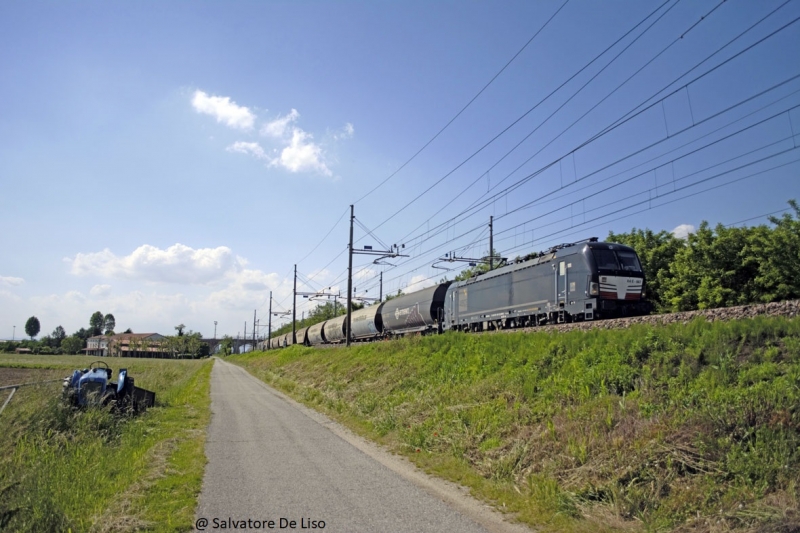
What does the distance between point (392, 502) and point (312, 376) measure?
81.4 ft

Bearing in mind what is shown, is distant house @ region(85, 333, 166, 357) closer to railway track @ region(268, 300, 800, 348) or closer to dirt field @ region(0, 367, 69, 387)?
dirt field @ region(0, 367, 69, 387)

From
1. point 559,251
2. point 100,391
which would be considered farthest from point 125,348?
point 559,251

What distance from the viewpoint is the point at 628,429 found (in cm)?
818

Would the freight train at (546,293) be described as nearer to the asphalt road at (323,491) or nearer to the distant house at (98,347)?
the asphalt road at (323,491)

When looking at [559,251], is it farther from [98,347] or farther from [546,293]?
[98,347]

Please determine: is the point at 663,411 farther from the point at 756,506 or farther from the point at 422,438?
the point at 422,438

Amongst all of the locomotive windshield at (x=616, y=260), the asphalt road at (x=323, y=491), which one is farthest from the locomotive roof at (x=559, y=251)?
the asphalt road at (x=323, y=491)

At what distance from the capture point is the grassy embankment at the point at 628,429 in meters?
6.37

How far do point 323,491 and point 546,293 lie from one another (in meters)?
14.7

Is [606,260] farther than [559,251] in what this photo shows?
No

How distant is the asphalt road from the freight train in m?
10.1

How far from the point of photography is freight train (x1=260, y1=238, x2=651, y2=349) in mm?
18422

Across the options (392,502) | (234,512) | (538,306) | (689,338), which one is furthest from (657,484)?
(538,306)

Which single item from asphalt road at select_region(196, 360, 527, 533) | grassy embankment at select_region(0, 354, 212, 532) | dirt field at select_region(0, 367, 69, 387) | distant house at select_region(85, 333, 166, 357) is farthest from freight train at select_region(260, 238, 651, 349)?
distant house at select_region(85, 333, 166, 357)
